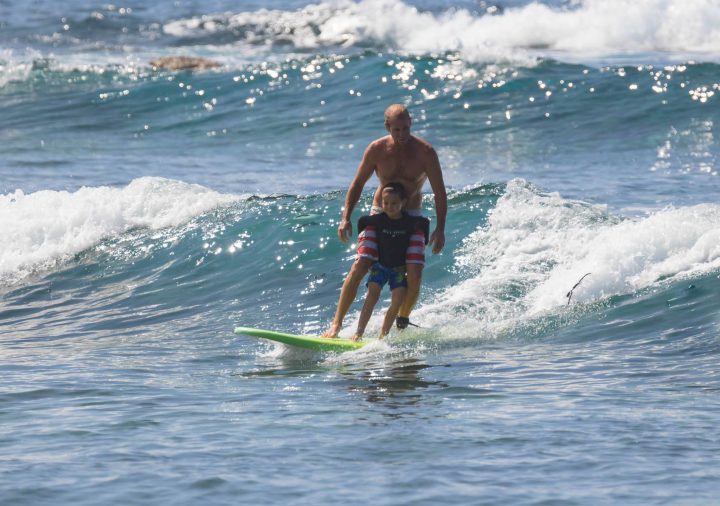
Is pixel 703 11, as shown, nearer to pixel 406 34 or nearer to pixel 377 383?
pixel 406 34

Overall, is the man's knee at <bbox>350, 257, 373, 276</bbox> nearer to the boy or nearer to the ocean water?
the boy

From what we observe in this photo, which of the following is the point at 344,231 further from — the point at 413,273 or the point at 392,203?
the point at 413,273

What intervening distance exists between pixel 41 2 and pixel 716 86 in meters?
24.8

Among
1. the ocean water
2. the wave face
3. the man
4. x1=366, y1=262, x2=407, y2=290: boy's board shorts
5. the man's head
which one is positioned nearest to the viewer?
the ocean water

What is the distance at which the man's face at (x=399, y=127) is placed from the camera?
350 inches

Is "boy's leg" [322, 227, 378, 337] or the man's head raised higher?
the man's head

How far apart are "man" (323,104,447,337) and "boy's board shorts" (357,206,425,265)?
18mm

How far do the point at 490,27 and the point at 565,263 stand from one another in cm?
2279

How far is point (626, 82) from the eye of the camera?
21.7 metres

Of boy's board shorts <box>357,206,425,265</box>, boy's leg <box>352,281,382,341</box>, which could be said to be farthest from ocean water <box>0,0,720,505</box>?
boy's board shorts <box>357,206,425,265</box>

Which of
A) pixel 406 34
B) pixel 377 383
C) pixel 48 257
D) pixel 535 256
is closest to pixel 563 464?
pixel 377 383

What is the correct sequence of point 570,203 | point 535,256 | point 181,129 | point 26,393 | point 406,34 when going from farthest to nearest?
point 406,34
point 181,129
point 570,203
point 535,256
point 26,393

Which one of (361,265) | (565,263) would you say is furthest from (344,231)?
(565,263)

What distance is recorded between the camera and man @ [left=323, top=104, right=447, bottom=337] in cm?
899
